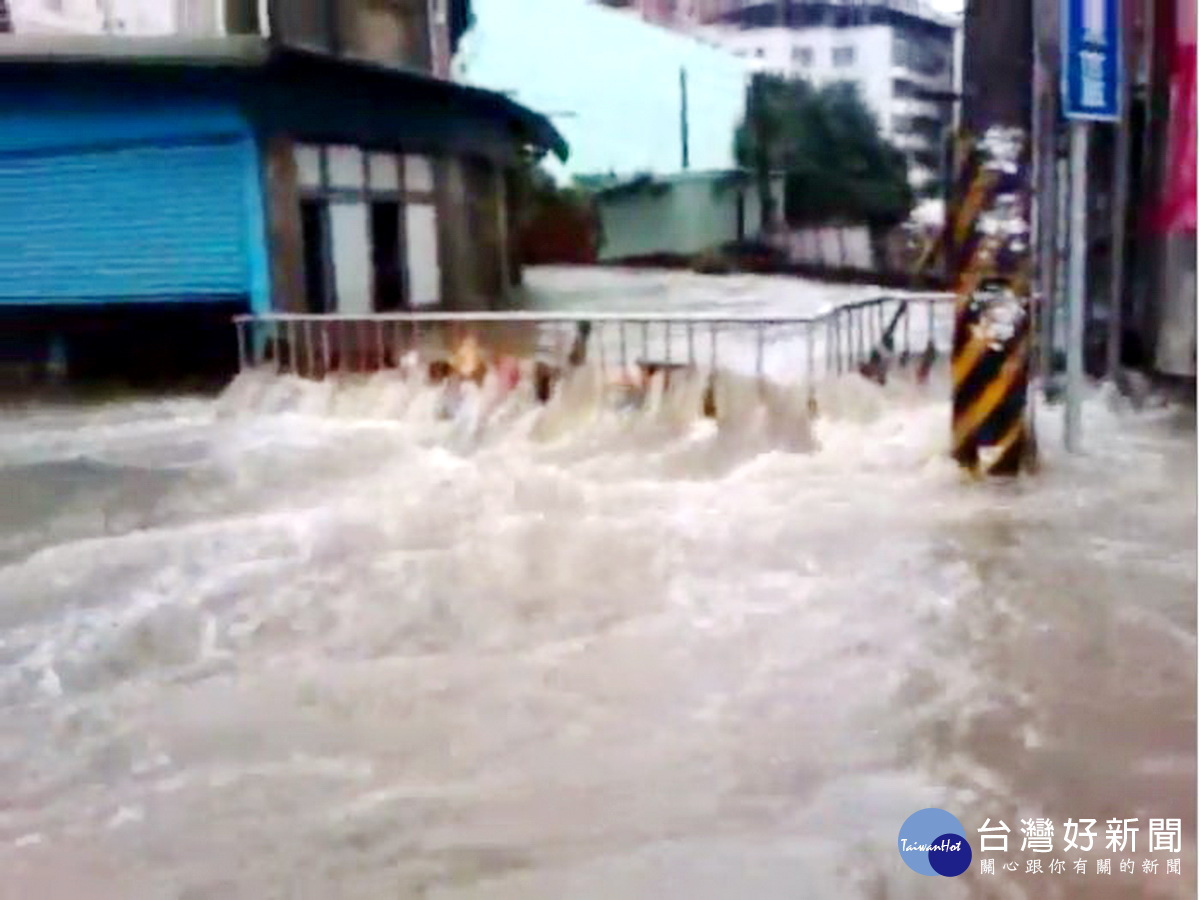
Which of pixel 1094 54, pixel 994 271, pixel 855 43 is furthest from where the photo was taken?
pixel 994 271

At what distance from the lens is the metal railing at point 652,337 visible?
2.30 metres

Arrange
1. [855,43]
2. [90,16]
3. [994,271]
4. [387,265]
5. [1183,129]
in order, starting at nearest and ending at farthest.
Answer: [1183,129]
[855,43]
[994,271]
[387,265]
[90,16]

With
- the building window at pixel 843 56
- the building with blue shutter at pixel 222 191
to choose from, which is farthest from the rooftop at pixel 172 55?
the building window at pixel 843 56

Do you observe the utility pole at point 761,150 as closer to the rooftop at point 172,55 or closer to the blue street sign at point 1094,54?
the blue street sign at point 1094,54

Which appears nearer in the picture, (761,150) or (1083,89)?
(1083,89)

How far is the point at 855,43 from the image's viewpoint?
184cm

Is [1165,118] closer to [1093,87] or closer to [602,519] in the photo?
[1093,87]

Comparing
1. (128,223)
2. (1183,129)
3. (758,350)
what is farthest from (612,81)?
(128,223)

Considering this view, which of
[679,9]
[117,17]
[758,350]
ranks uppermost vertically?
[117,17]

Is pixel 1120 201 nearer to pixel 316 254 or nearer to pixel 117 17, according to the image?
pixel 316 254

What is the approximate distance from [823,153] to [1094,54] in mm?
418

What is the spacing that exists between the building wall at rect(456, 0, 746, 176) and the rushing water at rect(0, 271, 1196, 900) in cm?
23

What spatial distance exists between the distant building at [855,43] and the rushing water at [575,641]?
35 cm

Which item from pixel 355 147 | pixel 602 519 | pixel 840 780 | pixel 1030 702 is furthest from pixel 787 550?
pixel 355 147
